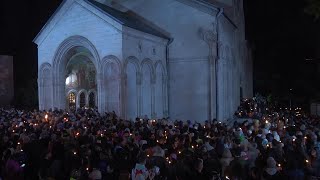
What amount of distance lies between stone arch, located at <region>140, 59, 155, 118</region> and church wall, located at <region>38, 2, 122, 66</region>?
9.21 ft

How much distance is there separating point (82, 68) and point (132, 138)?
13.4m

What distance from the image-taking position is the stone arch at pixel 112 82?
2042 centimetres

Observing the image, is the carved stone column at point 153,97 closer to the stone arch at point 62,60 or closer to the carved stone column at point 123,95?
the carved stone column at point 123,95

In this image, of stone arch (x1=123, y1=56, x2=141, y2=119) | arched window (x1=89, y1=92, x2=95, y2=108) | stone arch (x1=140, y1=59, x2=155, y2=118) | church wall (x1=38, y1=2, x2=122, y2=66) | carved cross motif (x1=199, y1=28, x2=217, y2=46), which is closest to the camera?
church wall (x1=38, y1=2, x2=122, y2=66)

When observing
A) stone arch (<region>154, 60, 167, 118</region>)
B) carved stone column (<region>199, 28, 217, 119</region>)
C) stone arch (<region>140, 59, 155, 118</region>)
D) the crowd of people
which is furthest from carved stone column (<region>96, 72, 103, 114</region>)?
the crowd of people

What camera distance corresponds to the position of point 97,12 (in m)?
21.0

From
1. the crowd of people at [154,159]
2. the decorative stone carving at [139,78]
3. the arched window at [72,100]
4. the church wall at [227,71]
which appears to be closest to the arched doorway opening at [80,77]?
the arched window at [72,100]

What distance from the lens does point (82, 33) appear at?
71.2 ft

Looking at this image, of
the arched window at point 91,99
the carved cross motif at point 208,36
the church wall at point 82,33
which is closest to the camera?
the church wall at point 82,33

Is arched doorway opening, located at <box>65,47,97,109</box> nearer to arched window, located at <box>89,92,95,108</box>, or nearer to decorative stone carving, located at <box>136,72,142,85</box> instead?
arched window, located at <box>89,92,95,108</box>

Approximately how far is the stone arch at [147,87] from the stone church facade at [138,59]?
0.06ft

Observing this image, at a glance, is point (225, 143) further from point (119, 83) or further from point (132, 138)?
point (119, 83)

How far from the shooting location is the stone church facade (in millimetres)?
20766

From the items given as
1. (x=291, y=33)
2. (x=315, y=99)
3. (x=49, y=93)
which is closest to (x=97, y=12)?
(x=49, y=93)
